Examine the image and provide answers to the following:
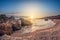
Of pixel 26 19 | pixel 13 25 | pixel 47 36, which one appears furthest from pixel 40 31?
pixel 13 25

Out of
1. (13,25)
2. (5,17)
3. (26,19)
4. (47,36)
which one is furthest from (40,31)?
(5,17)

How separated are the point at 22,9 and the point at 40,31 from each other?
37cm

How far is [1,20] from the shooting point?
1.45m

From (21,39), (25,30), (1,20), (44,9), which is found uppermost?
(44,9)

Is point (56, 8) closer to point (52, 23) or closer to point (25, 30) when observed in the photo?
point (52, 23)

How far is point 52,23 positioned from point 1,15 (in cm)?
67

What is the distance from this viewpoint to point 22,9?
4.83 feet

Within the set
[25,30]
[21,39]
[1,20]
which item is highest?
[1,20]

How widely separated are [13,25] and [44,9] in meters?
0.46

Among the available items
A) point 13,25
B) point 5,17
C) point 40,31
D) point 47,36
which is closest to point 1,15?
point 5,17

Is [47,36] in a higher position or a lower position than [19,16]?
lower

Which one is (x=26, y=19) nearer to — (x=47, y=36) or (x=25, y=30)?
(x=25, y=30)

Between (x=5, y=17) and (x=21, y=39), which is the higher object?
(x=5, y=17)

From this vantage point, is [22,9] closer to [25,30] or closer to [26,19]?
[26,19]
